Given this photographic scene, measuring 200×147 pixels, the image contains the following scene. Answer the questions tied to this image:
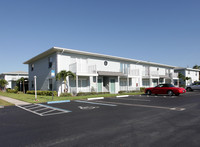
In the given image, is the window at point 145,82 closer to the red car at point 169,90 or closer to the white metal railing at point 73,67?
the red car at point 169,90

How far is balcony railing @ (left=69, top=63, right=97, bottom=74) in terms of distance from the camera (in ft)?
61.8

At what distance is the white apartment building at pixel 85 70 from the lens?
19.3 metres

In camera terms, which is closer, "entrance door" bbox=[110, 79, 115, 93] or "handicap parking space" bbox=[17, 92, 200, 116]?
"handicap parking space" bbox=[17, 92, 200, 116]

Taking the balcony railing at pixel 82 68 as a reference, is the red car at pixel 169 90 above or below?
below

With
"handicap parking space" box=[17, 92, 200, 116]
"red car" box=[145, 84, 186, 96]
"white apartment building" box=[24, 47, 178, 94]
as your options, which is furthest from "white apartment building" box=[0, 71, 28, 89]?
"red car" box=[145, 84, 186, 96]

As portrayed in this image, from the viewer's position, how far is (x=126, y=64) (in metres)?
27.6

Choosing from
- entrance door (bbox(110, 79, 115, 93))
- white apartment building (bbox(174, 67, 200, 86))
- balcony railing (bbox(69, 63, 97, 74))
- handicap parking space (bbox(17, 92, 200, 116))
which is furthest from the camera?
white apartment building (bbox(174, 67, 200, 86))

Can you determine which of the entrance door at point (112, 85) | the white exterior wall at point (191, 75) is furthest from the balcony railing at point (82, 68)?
the white exterior wall at point (191, 75)

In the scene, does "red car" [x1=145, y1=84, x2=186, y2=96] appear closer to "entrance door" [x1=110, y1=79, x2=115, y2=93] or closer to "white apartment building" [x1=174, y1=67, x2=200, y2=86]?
"entrance door" [x1=110, y1=79, x2=115, y2=93]

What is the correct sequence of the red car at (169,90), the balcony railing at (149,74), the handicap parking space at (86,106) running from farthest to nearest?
the balcony railing at (149,74)
the red car at (169,90)
the handicap parking space at (86,106)

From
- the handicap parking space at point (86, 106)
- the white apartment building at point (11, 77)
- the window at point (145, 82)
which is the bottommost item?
the handicap parking space at point (86, 106)

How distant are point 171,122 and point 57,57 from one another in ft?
51.8

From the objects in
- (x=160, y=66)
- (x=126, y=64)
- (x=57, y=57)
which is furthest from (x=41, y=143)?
(x=160, y=66)

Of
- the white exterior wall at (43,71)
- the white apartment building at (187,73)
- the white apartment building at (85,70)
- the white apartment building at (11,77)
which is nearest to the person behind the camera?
the white apartment building at (85,70)
